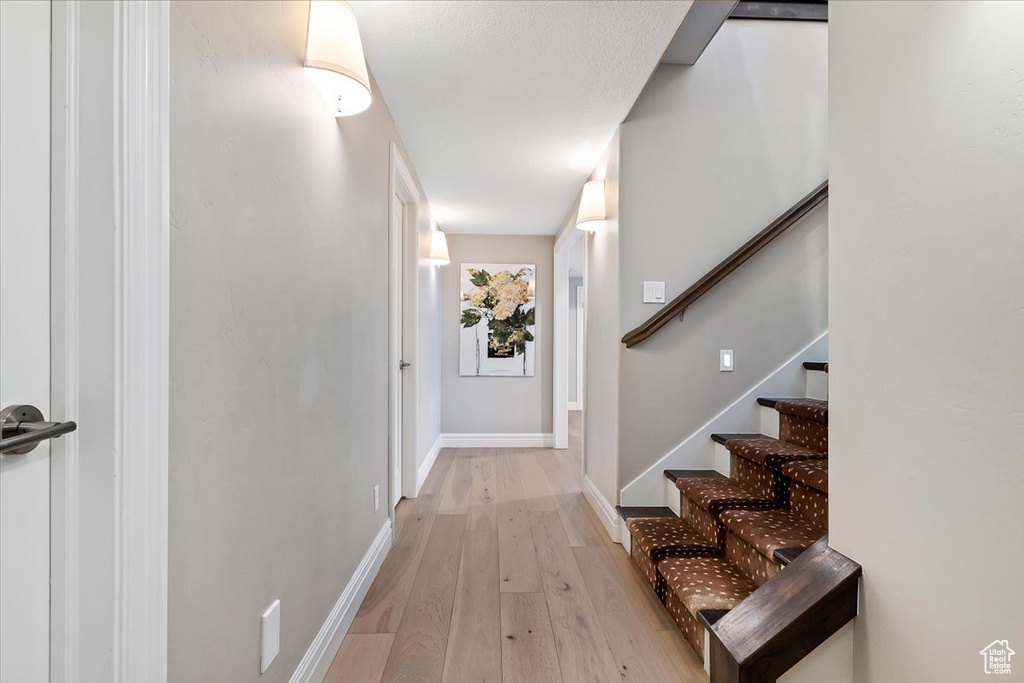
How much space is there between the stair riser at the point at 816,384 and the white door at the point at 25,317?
2809mm

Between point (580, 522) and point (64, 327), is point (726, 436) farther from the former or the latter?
point (64, 327)

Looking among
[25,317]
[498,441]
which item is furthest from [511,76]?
[498,441]

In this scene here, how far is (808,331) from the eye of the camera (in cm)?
246

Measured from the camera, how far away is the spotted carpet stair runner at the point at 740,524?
1.50 meters

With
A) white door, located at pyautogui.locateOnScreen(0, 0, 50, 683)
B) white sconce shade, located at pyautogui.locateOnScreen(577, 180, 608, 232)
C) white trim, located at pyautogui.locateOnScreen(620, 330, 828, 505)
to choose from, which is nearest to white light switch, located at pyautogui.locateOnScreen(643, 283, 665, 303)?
white sconce shade, located at pyautogui.locateOnScreen(577, 180, 608, 232)

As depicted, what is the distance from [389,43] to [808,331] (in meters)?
2.43

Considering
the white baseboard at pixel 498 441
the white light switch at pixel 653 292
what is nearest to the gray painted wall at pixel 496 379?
the white baseboard at pixel 498 441

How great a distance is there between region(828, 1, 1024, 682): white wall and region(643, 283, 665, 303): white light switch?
1.37 metres

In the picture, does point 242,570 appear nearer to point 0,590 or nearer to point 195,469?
point 195,469

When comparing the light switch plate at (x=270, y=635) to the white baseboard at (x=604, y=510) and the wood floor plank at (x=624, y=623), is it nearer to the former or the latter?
the wood floor plank at (x=624, y=623)

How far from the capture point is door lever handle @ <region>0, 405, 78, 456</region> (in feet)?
1.88

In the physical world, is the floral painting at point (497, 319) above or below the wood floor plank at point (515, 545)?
above

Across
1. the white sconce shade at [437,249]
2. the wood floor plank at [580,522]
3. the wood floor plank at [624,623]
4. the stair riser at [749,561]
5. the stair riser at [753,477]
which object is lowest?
the wood floor plank at [580,522]

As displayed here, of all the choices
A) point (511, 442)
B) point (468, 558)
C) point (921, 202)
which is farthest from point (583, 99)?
point (511, 442)
